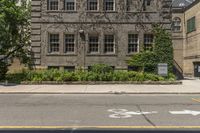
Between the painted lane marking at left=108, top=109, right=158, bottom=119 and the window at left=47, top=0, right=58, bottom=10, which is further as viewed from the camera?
the window at left=47, top=0, right=58, bottom=10

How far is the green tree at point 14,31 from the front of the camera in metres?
31.2

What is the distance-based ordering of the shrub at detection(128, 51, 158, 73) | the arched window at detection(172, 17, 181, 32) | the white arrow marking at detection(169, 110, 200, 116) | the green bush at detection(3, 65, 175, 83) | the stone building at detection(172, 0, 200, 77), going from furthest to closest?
the arched window at detection(172, 17, 181, 32) → the stone building at detection(172, 0, 200, 77) → the shrub at detection(128, 51, 158, 73) → the green bush at detection(3, 65, 175, 83) → the white arrow marking at detection(169, 110, 200, 116)

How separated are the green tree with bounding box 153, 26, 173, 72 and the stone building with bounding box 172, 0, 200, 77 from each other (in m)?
12.1

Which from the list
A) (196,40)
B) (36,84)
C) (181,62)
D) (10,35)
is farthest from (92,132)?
(181,62)

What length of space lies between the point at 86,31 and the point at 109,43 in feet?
8.13

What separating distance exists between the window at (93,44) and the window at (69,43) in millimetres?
1623

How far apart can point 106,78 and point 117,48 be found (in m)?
7.11

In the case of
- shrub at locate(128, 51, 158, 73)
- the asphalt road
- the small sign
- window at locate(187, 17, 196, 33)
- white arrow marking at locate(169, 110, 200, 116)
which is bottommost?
the asphalt road

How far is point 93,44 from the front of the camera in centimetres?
3759

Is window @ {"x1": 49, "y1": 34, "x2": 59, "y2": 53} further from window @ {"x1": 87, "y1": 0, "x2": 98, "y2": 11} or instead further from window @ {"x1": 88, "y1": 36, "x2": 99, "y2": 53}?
window @ {"x1": 87, "y1": 0, "x2": 98, "y2": 11}

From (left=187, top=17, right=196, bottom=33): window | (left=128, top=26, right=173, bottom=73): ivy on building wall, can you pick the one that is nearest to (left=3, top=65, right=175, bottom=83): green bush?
(left=128, top=26, right=173, bottom=73): ivy on building wall

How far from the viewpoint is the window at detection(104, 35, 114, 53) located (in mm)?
37656

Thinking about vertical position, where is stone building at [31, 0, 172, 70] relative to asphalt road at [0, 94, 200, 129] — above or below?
above

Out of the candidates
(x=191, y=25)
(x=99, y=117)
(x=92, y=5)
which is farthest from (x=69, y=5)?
(x=99, y=117)
